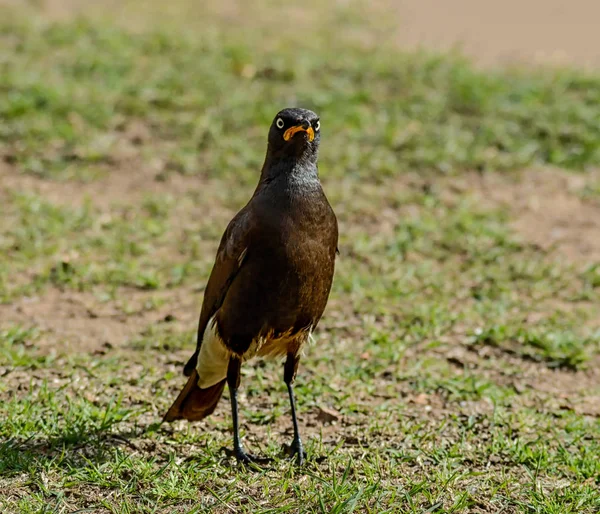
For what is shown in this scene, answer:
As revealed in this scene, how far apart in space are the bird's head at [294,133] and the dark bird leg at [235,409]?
43.6 inches

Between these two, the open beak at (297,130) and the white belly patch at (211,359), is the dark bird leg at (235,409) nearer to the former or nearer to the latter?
the white belly patch at (211,359)

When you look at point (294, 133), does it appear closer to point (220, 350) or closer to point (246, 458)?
point (220, 350)

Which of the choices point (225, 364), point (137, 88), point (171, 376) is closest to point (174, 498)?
point (225, 364)

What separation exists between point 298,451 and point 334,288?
92.0 inches

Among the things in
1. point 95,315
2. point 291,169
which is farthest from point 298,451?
point 95,315

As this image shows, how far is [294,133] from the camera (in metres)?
4.90

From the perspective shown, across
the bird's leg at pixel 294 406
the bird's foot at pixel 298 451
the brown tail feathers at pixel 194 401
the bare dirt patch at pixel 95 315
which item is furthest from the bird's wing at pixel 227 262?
the bare dirt patch at pixel 95 315

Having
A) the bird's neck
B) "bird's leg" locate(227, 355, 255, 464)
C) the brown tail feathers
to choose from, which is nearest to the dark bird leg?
"bird's leg" locate(227, 355, 255, 464)

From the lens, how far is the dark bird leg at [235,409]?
499 centimetres

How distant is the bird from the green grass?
21.7 inches

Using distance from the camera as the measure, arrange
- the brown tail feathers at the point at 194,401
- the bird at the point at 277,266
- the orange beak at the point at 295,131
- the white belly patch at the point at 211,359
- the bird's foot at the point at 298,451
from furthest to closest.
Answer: the brown tail feathers at the point at 194,401
the white belly patch at the point at 211,359
the bird's foot at the point at 298,451
the orange beak at the point at 295,131
the bird at the point at 277,266

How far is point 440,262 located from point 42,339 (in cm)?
315

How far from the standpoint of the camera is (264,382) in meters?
6.00

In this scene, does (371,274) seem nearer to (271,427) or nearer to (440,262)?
(440,262)
